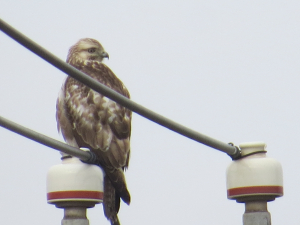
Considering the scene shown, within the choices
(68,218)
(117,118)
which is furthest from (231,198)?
(117,118)

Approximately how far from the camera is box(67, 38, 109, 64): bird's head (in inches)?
314

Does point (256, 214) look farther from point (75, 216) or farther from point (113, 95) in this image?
point (113, 95)

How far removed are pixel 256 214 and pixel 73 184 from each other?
3.33 feet

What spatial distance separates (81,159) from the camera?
3758 millimetres

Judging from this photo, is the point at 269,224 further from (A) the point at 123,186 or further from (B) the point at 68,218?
(A) the point at 123,186

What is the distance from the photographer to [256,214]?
3.72 metres

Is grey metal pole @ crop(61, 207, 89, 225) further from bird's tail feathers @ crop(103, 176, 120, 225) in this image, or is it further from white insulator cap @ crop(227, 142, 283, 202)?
bird's tail feathers @ crop(103, 176, 120, 225)

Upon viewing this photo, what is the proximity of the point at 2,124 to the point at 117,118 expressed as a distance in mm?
3548

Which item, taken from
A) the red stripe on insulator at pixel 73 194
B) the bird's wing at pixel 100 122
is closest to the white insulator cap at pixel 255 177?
the red stripe on insulator at pixel 73 194

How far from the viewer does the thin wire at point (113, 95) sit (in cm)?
273

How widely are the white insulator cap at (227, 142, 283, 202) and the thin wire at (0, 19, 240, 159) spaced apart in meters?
0.11

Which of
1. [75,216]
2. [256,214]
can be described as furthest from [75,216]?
[256,214]

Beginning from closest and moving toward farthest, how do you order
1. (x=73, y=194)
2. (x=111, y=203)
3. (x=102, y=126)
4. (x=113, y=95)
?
(x=113, y=95), (x=73, y=194), (x=111, y=203), (x=102, y=126)

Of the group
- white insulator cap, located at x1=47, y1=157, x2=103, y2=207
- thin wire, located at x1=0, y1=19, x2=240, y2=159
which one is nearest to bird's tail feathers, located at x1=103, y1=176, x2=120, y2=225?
white insulator cap, located at x1=47, y1=157, x2=103, y2=207
